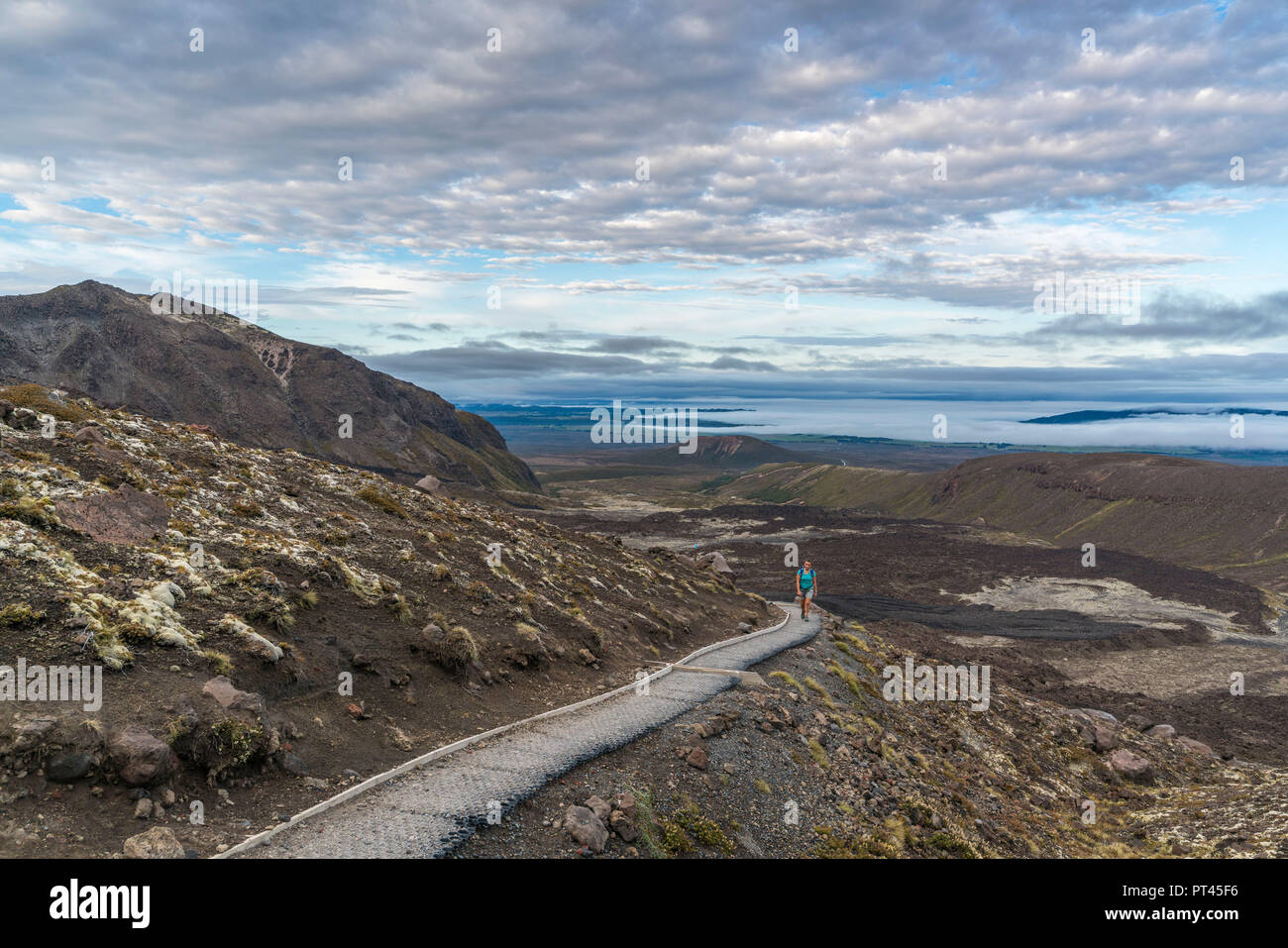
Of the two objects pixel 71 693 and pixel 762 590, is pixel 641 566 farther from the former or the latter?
pixel 762 590

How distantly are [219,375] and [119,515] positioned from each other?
147m

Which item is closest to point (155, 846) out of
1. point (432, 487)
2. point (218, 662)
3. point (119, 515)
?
point (218, 662)

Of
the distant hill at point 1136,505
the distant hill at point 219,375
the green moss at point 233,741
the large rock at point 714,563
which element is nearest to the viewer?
the green moss at point 233,741

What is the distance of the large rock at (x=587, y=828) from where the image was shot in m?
11.0

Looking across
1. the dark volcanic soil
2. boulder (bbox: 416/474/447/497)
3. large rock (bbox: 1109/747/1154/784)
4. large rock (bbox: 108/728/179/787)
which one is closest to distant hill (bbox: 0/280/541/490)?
the dark volcanic soil

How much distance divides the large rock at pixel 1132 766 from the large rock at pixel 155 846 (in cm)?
3076

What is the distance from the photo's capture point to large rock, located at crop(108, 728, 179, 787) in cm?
1010

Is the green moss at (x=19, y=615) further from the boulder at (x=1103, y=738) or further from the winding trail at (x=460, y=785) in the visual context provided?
the boulder at (x=1103, y=738)

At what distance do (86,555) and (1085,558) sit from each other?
11211cm

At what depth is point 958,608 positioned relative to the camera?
75312mm

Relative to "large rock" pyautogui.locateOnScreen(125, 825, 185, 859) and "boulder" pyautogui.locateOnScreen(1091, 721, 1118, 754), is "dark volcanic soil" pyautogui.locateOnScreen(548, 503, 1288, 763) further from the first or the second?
"large rock" pyautogui.locateOnScreen(125, 825, 185, 859)

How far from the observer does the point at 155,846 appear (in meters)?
8.91
